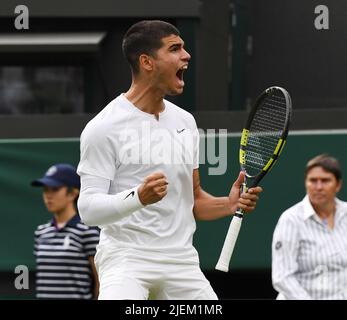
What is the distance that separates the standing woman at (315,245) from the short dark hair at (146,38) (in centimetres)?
166

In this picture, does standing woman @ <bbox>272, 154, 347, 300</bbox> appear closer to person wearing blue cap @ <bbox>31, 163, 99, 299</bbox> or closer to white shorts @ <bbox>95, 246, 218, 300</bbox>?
person wearing blue cap @ <bbox>31, 163, 99, 299</bbox>

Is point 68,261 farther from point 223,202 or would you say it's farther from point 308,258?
point 223,202

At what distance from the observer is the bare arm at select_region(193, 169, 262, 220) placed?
4.82 metres

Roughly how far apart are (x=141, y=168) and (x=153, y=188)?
321 mm

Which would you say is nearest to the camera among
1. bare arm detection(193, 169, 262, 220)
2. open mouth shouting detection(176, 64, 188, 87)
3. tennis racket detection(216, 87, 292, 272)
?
bare arm detection(193, 169, 262, 220)

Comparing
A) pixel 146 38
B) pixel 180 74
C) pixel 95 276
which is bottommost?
pixel 95 276

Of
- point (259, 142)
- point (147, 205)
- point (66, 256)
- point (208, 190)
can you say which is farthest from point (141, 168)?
point (208, 190)

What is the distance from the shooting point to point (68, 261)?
666 cm

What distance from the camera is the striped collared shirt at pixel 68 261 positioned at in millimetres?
6664

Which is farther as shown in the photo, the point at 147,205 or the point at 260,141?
the point at 260,141

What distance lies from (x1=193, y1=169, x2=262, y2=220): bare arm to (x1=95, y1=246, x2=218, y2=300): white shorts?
25 centimetres

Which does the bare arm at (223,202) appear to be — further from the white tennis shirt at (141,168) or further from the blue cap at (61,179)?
the blue cap at (61,179)

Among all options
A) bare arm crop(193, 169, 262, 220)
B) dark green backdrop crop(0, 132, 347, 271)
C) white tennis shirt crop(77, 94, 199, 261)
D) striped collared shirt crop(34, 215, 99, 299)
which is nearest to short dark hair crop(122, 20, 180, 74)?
white tennis shirt crop(77, 94, 199, 261)

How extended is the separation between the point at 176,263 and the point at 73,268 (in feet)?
6.51
